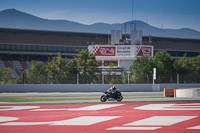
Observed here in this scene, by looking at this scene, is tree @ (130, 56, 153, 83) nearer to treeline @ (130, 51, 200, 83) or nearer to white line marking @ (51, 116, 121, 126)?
treeline @ (130, 51, 200, 83)

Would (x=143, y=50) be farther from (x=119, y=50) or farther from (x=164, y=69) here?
(x=164, y=69)

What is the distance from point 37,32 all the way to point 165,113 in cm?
6731

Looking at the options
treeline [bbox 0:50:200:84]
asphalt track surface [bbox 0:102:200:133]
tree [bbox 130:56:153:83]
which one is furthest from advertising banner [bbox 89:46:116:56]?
asphalt track surface [bbox 0:102:200:133]

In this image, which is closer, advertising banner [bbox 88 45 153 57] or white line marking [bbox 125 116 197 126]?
white line marking [bbox 125 116 197 126]

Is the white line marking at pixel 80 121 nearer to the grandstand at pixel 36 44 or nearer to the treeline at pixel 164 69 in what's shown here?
the treeline at pixel 164 69

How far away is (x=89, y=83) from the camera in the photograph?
4272 cm

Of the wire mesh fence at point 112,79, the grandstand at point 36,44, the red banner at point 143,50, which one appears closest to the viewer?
the wire mesh fence at point 112,79

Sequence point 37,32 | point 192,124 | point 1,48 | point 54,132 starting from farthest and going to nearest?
point 37,32 → point 1,48 → point 192,124 → point 54,132

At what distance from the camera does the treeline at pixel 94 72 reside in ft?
137

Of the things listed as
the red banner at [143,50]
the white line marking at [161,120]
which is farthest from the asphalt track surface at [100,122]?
the red banner at [143,50]

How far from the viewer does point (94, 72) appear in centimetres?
5412

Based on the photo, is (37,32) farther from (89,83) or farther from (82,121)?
(82,121)

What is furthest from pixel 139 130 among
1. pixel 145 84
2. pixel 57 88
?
pixel 145 84

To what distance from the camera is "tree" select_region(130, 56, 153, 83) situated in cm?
4559
